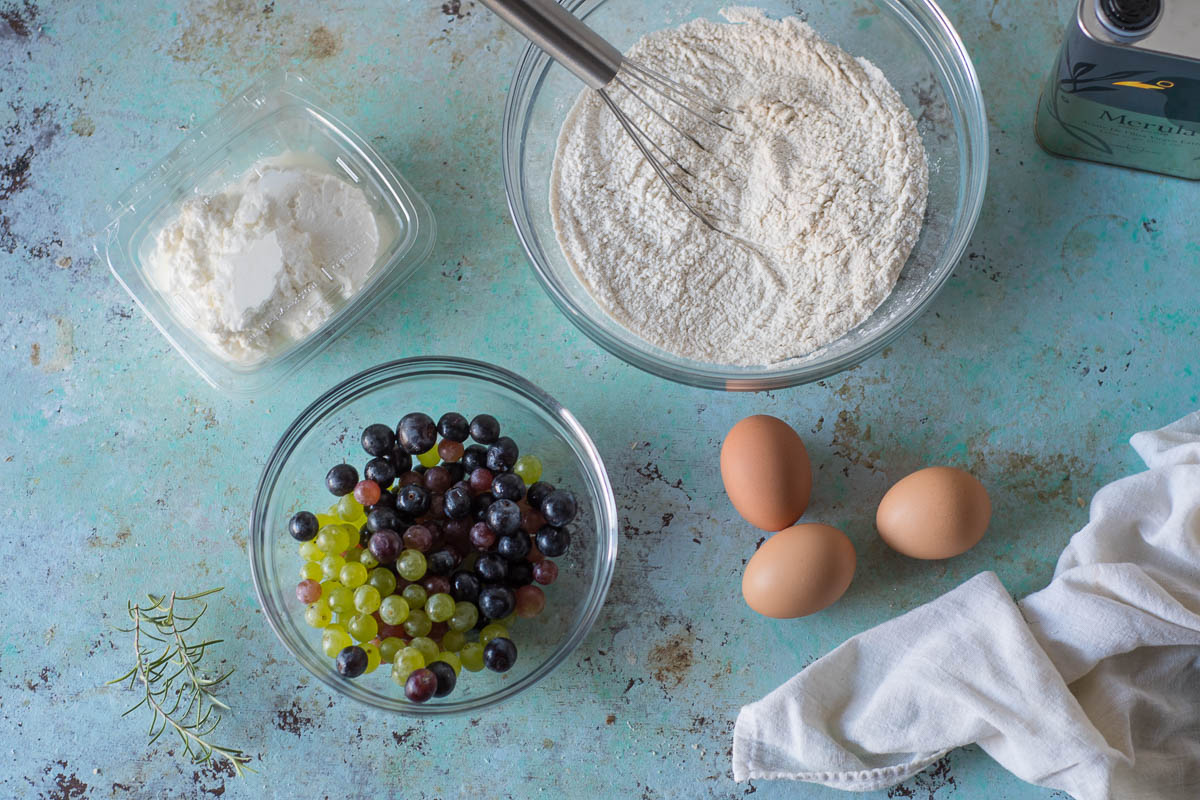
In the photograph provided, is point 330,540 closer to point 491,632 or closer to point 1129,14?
Answer: point 491,632

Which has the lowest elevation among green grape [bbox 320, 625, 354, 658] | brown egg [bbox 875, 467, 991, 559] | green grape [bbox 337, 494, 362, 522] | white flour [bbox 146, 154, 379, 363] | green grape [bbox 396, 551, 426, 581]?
brown egg [bbox 875, 467, 991, 559]

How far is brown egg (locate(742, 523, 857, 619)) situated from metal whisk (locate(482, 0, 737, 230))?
413 millimetres

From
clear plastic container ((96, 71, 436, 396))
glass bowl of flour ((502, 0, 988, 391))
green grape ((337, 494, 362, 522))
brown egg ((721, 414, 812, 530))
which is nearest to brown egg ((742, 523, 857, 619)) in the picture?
brown egg ((721, 414, 812, 530))

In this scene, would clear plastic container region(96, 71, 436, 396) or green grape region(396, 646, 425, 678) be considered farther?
clear plastic container region(96, 71, 436, 396)

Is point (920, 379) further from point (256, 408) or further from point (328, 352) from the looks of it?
point (256, 408)

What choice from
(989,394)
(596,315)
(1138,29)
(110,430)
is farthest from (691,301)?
(110,430)

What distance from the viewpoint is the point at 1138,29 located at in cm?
95

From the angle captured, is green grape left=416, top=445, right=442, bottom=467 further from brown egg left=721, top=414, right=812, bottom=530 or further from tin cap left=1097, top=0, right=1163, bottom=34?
tin cap left=1097, top=0, right=1163, bottom=34

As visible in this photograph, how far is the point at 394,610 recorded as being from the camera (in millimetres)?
1052

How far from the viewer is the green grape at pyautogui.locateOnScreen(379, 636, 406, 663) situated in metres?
1.09

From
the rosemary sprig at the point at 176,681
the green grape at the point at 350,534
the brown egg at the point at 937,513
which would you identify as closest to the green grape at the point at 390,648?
the green grape at the point at 350,534

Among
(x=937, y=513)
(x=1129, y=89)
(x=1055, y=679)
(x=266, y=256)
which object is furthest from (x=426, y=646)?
(x=1129, y=89)

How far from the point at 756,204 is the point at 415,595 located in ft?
2.14

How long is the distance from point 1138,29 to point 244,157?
1.12m
